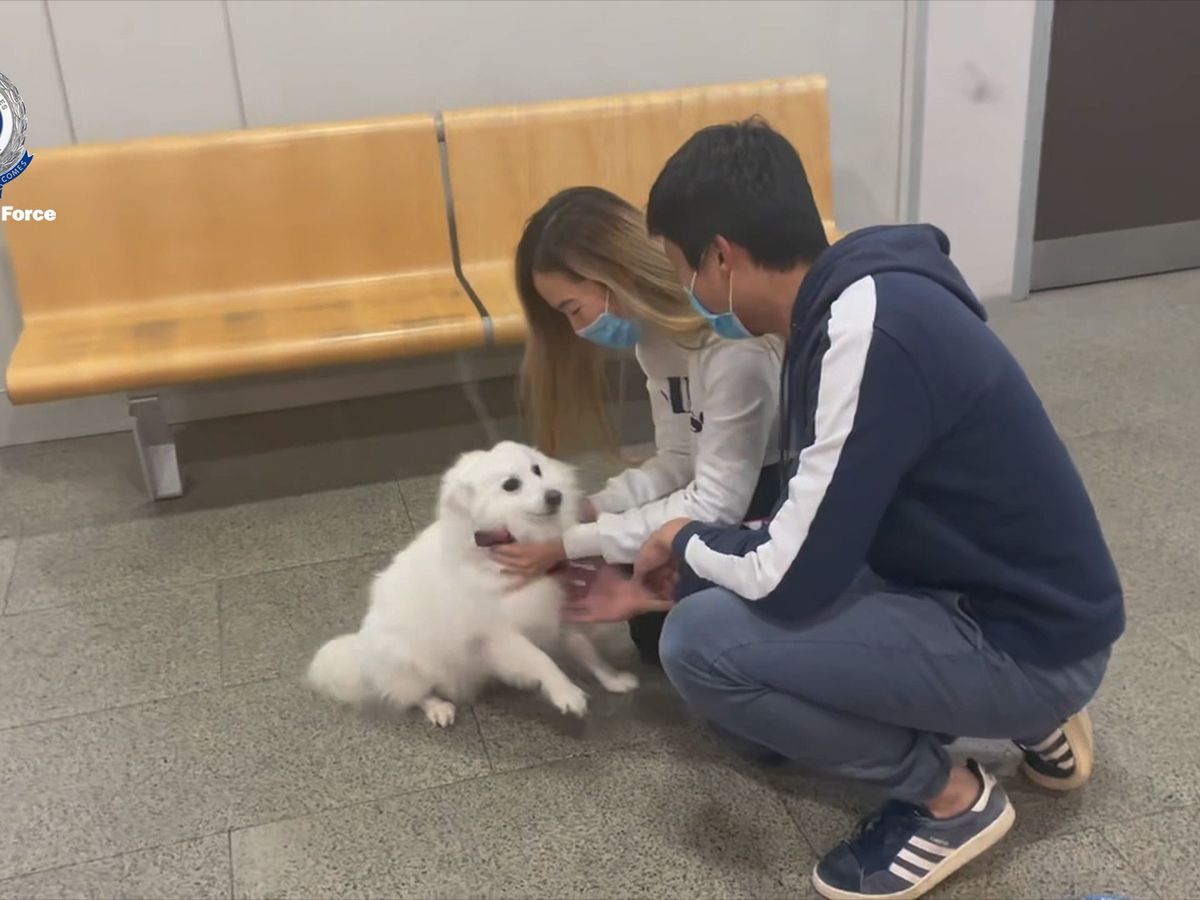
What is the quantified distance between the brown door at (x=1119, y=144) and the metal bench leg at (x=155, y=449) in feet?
11.2

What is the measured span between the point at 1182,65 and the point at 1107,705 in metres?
3.33

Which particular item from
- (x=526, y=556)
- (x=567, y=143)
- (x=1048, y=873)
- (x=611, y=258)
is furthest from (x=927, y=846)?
(x=567, y=143)

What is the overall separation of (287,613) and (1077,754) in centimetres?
177

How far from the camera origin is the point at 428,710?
2.30 m

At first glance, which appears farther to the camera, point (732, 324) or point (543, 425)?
point (543, 425)

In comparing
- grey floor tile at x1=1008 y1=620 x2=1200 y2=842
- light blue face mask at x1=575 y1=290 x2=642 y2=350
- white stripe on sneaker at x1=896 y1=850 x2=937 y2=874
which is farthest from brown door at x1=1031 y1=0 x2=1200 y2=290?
white stripe on sneaker at x1=896 y1=850 x2=937 y2=874

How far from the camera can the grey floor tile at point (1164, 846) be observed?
1.79 m

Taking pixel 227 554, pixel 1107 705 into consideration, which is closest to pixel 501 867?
pixel 1107 705

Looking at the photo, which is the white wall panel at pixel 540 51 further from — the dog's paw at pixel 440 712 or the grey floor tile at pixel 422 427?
the dog's paw at pixel 440 712

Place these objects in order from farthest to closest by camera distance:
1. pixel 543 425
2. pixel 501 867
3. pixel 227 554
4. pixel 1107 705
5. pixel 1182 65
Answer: pixel 1182 65
pixel 227 554
pixel 543 425
pixel 1107 705
pixel 501 867

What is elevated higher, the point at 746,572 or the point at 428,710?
the point at 746,572

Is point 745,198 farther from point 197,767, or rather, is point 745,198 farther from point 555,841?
point 197,767

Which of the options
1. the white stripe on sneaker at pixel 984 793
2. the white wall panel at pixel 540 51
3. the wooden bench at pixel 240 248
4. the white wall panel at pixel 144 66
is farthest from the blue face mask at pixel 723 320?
the white wall panel at pixel 144 66

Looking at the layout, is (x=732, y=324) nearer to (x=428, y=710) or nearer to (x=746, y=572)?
(x=746, y=572)
